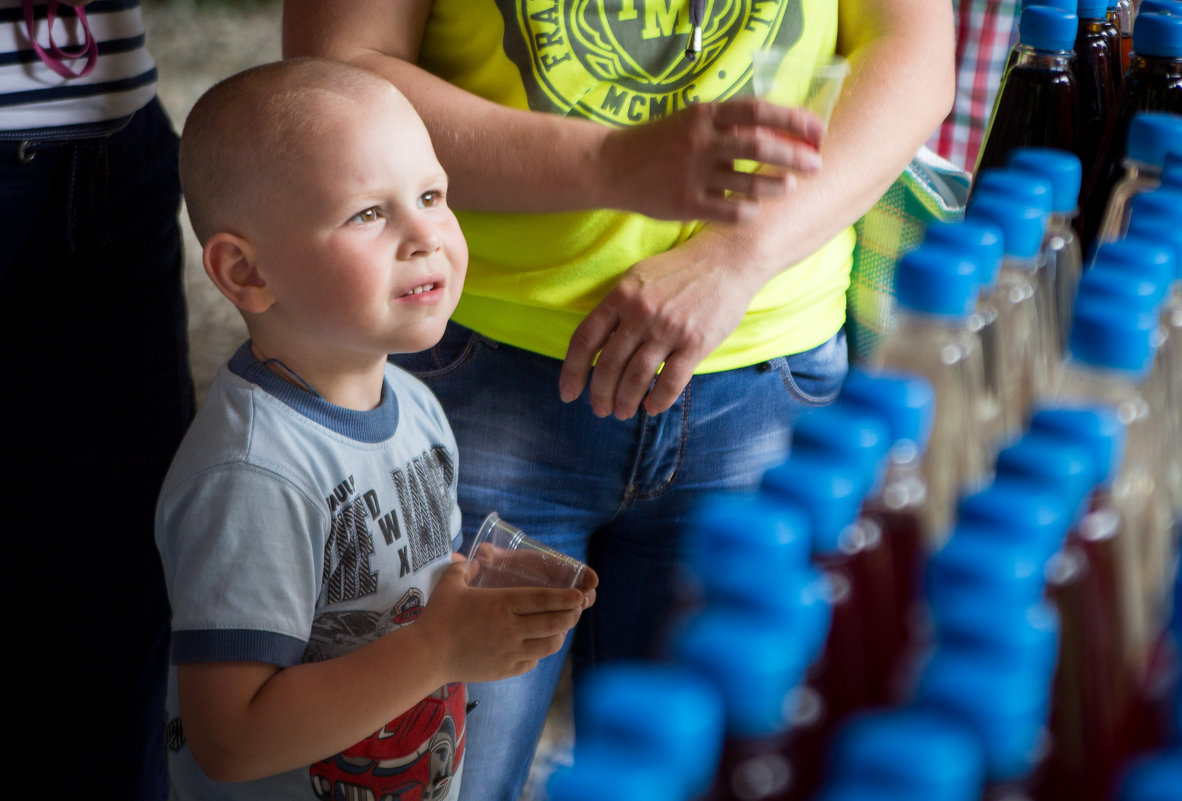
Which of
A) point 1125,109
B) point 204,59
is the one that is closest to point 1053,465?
point 1125,109

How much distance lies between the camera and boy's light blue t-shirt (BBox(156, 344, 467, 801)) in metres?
0.92

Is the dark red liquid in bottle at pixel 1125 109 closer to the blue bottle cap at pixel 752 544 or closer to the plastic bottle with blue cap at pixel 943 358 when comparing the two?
the plastic bottle with blue cap at pixel 943 358

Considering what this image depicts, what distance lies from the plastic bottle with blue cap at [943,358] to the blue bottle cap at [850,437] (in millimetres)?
59

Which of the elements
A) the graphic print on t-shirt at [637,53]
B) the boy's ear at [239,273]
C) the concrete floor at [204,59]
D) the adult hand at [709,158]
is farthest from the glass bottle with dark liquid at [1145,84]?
the concrete floor at [204,59]

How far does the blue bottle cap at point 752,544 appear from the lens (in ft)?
1.32

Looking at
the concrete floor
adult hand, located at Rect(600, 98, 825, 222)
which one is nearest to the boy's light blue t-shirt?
adult hand, located at Rect(600, 98, 825, 222)

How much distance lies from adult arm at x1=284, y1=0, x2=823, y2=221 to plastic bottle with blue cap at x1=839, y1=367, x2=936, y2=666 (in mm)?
452

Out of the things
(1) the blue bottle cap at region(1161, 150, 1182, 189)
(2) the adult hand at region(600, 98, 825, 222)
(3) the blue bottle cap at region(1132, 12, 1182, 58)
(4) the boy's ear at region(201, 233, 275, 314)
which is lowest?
(4) the boy's ear at region(201, 233, 275, 314)

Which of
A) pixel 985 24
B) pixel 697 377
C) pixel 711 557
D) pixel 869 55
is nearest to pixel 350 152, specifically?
pixel 697 377

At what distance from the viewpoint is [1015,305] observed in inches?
25.1

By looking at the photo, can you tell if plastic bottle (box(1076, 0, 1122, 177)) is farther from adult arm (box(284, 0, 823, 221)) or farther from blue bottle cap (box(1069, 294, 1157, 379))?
blue bottle cap (box(1069, 294, 1157, 379))

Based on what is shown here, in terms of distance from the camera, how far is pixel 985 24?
1951 mm

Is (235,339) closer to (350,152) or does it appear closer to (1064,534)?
(350,152)

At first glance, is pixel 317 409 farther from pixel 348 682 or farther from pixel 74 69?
pixel 74 69
